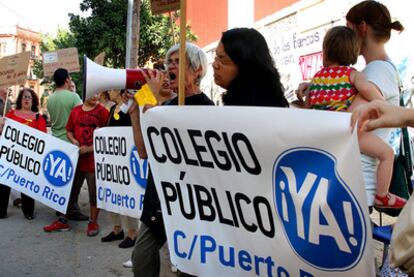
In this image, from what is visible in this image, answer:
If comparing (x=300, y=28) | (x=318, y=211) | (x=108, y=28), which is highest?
(x=108, y=28)

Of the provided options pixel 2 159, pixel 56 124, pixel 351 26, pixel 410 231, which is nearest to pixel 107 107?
pixel 56 124

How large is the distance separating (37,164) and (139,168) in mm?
1804

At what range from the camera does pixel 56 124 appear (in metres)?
6.05

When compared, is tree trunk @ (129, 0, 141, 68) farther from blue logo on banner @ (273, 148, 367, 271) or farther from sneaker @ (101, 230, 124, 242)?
blue logo on banner @ (273, 148, 367, 271)

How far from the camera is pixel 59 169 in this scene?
5.39 m

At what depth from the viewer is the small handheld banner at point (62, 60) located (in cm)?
790

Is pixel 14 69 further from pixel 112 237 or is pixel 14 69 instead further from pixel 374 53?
pixel 374 53

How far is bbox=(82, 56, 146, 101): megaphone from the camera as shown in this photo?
8.38 ft

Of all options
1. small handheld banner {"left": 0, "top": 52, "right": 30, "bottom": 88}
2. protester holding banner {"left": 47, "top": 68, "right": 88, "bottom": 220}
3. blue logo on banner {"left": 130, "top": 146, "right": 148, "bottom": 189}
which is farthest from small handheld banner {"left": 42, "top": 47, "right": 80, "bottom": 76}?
blue logo on banner {"left": 130, "top": 146, "right": 148, "bottom": 189}

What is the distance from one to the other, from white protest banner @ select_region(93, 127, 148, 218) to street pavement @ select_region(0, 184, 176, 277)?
1.59 ft

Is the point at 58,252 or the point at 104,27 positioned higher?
the point at 104,27

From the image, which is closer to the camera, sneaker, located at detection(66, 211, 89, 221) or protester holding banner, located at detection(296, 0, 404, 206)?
protester holding banner, located at detection(296, 0, 404, 206)

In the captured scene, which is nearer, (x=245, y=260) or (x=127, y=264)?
(x=245, y=260)

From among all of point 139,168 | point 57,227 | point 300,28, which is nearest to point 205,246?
point 139,168
